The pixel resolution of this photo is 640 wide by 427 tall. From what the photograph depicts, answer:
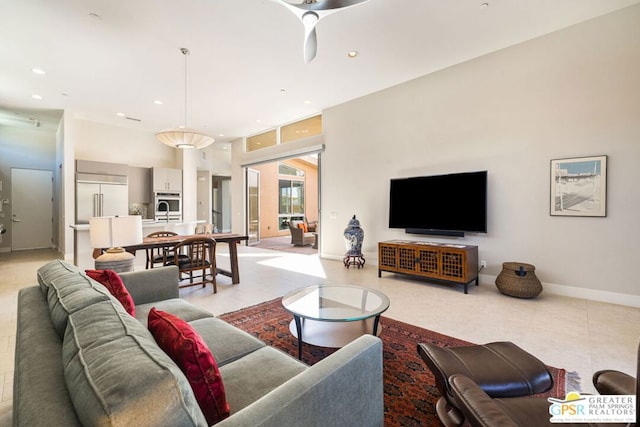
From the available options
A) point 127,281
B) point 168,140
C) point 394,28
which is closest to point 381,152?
A: point 394,28

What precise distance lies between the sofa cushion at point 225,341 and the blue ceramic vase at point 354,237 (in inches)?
149

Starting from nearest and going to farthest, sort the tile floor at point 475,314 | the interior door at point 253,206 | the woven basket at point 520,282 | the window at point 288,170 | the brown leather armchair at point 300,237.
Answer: the tile floor at point 475,314 < the woven basket at point 520,282 < the brown leather armchair at point 300,237 < the interior door at point 253,206 < the window at point 288,170

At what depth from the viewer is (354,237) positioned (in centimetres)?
539

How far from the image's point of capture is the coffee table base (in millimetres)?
2113

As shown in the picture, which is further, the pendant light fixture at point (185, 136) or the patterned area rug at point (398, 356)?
the pendant light fixture at point (185, 136)

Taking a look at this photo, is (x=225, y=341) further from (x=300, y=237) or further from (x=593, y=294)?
(x=300, y=237)

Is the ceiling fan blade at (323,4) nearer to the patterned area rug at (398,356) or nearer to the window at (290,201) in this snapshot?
the patterned area rug at (398,356)

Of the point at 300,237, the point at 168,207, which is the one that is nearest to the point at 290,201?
the point at 300,237

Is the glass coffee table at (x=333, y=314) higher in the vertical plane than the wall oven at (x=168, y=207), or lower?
lower

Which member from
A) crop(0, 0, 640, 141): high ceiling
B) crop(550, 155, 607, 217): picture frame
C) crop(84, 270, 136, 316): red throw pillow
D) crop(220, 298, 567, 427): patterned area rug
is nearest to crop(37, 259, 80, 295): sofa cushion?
crop(84, 270, 136, 316): red throw pillow

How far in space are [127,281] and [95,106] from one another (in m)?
5.90

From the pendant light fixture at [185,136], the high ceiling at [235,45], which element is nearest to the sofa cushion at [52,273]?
the high ceiling at [235,45]

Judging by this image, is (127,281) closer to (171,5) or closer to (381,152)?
(171,5)

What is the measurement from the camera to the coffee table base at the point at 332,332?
6.93 ft
